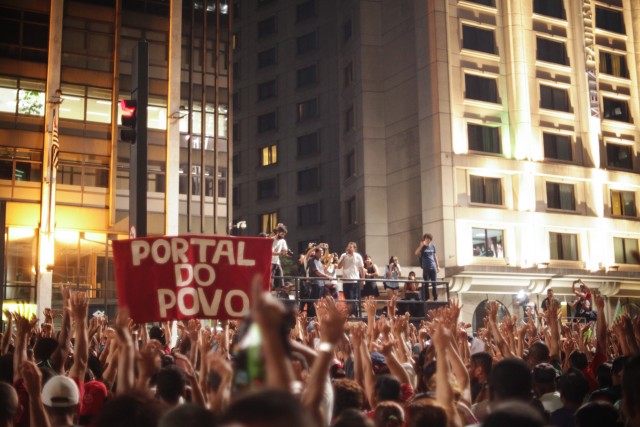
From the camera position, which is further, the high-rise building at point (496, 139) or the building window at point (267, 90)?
the building window at point (267, 90)

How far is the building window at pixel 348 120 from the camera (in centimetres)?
4908

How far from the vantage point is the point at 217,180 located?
132ft

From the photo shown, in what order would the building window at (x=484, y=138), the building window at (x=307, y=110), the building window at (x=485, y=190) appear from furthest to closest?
the building window at (x=307, y=110) → the building window at (x=484, y=138) → the building window at (x=485, y=190)

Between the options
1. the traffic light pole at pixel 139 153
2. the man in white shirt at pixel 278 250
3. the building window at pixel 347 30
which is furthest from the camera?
the building window at pixel 347 30

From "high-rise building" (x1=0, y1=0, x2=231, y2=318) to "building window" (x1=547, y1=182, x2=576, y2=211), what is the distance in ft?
60.6

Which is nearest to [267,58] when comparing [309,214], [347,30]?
[309,214]

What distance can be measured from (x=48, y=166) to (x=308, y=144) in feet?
98.4

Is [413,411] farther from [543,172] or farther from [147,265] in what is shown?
[543,172]

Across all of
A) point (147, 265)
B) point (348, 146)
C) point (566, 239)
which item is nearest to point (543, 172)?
point (566, 239)

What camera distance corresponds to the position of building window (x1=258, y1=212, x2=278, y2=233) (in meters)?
Answer: 61.4

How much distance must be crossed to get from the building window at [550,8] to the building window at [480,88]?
539cm

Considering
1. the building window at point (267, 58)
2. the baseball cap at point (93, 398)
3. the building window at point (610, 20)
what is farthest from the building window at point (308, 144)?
the baseball cap at point (93, 398)

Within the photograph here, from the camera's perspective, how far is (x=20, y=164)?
3231cm

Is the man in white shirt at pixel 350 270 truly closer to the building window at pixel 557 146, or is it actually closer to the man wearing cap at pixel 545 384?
the man wearing cap at pixel 545 384
